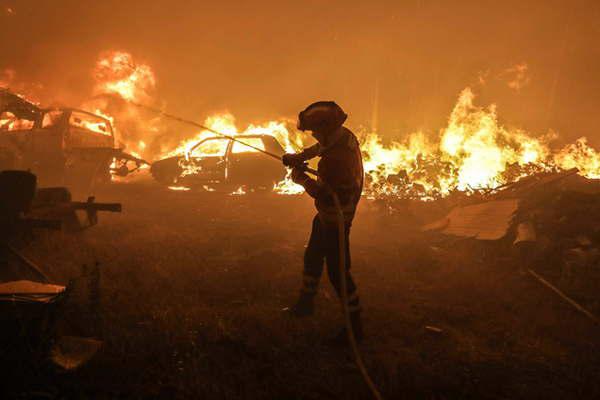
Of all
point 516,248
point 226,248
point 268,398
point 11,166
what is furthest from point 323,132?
point 11,166

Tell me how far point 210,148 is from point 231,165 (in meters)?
1.31

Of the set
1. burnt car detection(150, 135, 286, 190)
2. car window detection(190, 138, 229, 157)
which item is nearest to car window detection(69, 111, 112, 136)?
burnt car detection(150, 135, 286, 190)

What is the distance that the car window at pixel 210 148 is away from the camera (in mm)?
10952

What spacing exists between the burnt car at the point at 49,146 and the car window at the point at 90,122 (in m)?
0.03

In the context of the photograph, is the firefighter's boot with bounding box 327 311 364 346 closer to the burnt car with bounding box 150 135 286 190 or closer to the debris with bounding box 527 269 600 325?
the debris with bounding box 527 269 600 325

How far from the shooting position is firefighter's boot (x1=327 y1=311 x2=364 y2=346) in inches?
125

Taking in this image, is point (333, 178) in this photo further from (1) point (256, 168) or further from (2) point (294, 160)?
(1) point (256, 168)

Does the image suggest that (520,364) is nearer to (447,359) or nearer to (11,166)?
(447,359)

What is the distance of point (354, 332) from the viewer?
3.27 metres

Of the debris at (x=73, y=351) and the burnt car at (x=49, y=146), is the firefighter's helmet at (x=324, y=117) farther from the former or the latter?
the burnt car at (x=49, y=146)

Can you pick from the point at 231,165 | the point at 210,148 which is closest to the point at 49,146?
the point at 210,148

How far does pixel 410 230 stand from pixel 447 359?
5.31m

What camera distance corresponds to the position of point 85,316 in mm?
3268

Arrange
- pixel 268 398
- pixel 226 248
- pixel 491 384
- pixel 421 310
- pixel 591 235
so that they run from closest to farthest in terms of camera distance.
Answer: pixel 268 398 < pixel 491 384 < pixel 421 310 < pixel 591 235 < pixel 226 248
